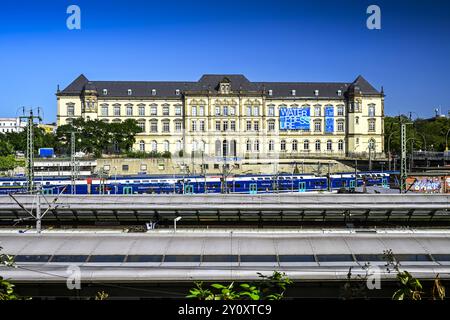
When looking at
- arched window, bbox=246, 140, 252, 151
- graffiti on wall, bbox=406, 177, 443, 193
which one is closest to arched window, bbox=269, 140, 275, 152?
arched window, bbox=246, 140, 252, 151

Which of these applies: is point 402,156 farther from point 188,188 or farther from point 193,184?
point 193,184

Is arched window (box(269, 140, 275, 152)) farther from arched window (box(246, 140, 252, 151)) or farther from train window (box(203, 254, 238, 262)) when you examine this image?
train window (box(203, 254, 238, 262))

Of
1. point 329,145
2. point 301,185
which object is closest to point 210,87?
point 329,145

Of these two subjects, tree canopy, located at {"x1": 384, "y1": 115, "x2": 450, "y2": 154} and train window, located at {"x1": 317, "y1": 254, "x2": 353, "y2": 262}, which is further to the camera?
tree canopy, located at {"x1": 384, "y1": 115, "x2": 450, "y2": 154}

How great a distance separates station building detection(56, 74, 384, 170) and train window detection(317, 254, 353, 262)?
73.2 metres

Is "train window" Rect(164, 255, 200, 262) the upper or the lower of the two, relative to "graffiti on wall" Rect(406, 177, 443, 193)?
upper

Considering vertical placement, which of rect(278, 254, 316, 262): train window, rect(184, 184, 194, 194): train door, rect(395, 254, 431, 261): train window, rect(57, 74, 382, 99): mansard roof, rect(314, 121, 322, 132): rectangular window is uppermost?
rect(57, 74, 382, 99): mansard roof

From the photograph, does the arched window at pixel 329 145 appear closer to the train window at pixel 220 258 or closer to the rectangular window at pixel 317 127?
the rectangular window at pixel 317 127

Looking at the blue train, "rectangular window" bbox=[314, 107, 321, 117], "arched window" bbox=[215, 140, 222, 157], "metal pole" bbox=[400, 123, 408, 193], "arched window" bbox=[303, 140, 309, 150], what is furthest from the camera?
"rectangular window" bbox=[314, 107, 321, 117]

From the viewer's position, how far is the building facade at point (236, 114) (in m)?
87.4

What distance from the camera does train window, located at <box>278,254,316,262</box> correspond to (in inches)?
470

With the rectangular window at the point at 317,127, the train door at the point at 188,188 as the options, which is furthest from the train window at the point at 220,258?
the rectangular window at the point at 317,127

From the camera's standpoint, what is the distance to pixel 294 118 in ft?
292

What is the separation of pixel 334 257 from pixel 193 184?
3925 centimetres
